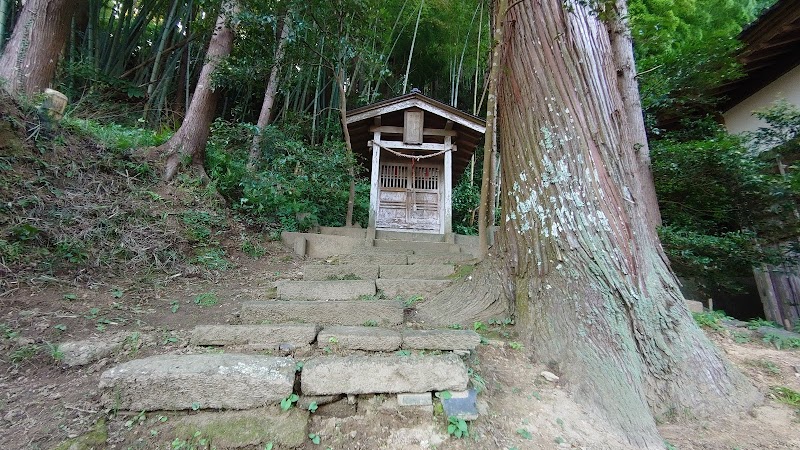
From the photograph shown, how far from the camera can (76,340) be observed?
5.85ft

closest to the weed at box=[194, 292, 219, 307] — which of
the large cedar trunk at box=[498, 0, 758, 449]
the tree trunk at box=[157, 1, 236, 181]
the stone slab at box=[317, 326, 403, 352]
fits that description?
the stone slab at box=[317, 326, 403, 352]

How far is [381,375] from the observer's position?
61.5 inches

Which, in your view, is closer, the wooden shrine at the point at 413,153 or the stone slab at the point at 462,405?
the stone slab at the point at 462,405

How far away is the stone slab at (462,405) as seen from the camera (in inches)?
58.7

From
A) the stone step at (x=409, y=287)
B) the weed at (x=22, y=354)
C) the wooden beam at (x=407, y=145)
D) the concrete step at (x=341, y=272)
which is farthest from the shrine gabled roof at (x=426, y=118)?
the weed at (x=22, y=354)

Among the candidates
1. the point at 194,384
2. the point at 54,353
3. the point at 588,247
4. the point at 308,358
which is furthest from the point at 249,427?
the point at 588,247

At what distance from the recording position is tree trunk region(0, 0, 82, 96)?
159 inches

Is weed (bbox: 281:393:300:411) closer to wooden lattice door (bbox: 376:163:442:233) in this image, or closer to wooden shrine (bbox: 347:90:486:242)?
wooden shrine (bbox: 347:90:486:242)

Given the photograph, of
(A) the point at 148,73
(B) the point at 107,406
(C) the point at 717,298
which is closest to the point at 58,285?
(B) the point at 107,406

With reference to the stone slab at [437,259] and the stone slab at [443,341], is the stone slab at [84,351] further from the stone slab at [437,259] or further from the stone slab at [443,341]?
the stone slab at [437,259]

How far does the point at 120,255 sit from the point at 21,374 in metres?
1.44

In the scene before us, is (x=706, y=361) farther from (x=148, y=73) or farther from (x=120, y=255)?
(x=148, y=73)

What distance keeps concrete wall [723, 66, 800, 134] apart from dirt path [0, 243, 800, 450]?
16.5 ft

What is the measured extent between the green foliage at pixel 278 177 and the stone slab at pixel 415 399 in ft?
11.1
